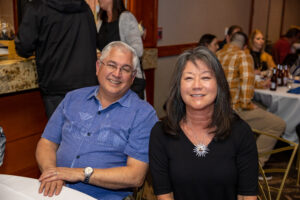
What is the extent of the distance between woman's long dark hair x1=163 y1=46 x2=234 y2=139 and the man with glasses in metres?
0.17

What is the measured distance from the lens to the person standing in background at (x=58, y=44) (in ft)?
7.72

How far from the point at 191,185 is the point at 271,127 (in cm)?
222

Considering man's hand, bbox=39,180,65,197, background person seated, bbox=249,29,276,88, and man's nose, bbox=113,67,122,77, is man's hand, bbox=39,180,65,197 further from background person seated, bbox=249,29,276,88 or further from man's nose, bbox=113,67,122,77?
background person seated, bbox=249,29,276,88

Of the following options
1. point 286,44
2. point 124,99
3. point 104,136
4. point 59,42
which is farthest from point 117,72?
point 286,44

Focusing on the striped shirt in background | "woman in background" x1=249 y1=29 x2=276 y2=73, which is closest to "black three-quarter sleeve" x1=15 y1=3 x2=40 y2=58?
the striped shirt in background

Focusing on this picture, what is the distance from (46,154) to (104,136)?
13.7 inches

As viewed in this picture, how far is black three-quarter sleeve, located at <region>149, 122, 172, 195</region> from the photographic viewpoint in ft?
5.07

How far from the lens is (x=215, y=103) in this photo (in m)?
1.60

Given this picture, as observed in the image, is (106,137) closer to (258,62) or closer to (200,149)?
(200,149)

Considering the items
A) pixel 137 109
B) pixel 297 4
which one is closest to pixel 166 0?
pixel 137 109

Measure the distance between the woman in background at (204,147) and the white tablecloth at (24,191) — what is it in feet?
1.28

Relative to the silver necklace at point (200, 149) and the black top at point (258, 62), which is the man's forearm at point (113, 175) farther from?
the black top at point (258, 62)

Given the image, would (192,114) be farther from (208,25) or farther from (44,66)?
(208,25)

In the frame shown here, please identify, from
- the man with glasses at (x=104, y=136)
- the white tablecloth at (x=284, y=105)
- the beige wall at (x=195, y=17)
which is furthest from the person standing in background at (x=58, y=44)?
the beige wall at (x=195, y=17)
